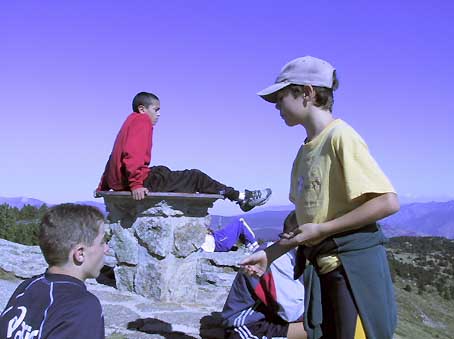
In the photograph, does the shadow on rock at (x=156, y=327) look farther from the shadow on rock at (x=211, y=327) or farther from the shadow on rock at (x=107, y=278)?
the shadow on rock at (x=107, y=278)

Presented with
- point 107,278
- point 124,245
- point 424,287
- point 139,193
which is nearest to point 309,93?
point 139,193

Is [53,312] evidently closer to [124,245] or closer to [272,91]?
[272,91]

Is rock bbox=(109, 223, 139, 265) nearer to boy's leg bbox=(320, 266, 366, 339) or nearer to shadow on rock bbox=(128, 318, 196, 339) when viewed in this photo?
shadow on rock bbox=(128, 318, 196, 339)

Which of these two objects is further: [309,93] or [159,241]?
[159,241]

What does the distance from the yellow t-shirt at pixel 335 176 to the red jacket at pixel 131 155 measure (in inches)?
123

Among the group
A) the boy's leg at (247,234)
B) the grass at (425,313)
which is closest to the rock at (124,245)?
the boy's leg at (247,234)

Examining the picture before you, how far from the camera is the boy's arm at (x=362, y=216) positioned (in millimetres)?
2004

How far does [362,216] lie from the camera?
201cm

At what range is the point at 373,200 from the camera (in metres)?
2.02

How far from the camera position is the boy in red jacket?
5.20 meters

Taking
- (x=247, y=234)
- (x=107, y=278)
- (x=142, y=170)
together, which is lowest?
(x=107, y=278)

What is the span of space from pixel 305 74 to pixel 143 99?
137 inches

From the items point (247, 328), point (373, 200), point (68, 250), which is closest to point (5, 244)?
point (247, 328)

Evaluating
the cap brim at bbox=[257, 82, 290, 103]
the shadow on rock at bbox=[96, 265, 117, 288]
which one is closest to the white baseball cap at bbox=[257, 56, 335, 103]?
the cap brim at bbox=[257, 82, 290, 103]
